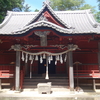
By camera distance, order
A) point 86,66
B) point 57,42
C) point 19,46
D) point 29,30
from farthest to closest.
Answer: point 86,66
point 57,42
point 19,46
point 29,30

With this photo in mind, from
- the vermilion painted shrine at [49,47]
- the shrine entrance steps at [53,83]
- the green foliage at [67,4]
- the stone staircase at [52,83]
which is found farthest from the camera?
the green foliage at [67,4]

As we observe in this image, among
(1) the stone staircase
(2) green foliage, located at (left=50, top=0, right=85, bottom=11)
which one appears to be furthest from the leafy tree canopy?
(1) the stone staircase

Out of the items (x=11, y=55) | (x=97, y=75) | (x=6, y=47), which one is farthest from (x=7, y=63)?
(x=97, y=75)

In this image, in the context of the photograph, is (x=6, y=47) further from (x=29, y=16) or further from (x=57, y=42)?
(x=29, y=16)

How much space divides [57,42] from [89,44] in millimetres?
3345

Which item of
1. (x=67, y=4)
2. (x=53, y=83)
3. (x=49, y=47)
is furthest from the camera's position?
(x=67, y=4)

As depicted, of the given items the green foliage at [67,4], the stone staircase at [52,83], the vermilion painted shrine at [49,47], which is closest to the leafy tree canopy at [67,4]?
the green foliage at [67,4]

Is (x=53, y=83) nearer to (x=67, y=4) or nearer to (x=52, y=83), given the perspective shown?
(x=52, y=83)

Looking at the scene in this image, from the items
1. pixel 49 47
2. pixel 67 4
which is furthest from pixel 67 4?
pixel 49 47

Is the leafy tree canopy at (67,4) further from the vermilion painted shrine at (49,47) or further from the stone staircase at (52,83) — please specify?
the stone staircase at (52,83)

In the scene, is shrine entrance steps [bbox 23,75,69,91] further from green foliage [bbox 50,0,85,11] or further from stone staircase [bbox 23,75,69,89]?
green foliage [bbox 50,0,85,11]

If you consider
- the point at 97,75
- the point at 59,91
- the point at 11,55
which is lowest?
the point at 59,91

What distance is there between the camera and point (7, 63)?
34.4 ft

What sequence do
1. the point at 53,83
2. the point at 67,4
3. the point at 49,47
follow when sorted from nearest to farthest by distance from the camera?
1. the point at 49,47
2. the point at 53,83
3. the point at 67,4
